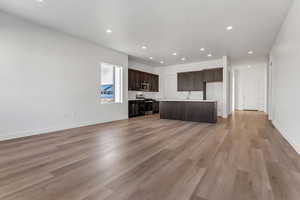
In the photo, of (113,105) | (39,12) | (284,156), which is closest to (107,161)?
(284,156)

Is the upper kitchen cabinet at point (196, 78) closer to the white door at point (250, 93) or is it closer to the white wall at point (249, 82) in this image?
the white wall at point (249, 82)

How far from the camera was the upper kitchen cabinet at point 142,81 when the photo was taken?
7.57 metres

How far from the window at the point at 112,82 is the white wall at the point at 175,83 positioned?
11.9ft

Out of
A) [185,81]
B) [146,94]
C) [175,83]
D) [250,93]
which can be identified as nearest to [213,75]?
[185,81]

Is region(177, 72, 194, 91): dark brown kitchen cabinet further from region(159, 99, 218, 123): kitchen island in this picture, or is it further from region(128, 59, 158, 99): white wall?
region(159, 99, 218, 123): kitchen island

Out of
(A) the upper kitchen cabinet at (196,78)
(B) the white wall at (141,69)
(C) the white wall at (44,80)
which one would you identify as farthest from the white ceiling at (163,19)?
(B) the white wall at (141,69)

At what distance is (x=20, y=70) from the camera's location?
3.76 meters

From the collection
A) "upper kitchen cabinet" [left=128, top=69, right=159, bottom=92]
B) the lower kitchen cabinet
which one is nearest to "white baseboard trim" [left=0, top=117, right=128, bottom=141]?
the lower kitchen cabinet

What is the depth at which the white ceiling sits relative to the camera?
3.13m

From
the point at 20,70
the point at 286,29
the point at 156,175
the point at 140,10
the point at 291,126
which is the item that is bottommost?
the point at 156,175

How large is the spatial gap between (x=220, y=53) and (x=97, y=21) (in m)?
5.26

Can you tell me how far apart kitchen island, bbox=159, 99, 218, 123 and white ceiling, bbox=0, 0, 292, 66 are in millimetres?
2246

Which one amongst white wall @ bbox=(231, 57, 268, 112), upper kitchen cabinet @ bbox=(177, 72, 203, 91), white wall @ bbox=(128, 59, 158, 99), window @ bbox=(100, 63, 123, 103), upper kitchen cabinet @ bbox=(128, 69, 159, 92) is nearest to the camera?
window @ bbox=(100, 63, 123, 103)

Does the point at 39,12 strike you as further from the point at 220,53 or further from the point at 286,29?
the point at 220,53
